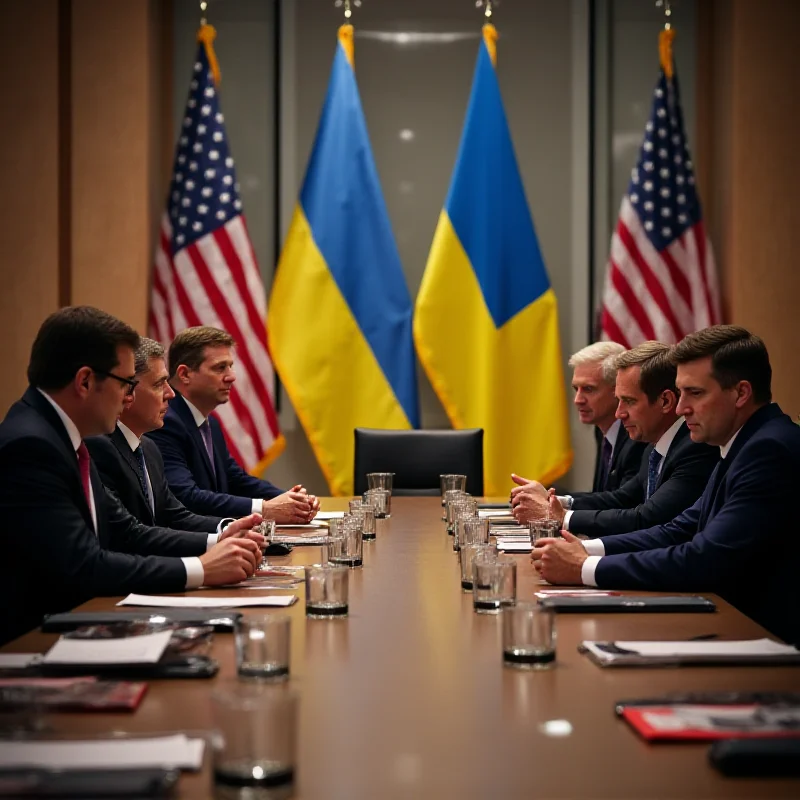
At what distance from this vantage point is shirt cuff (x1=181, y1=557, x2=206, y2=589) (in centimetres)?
296

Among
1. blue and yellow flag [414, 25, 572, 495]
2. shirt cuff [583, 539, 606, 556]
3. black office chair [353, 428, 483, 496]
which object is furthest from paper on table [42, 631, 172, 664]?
blue and yellow flag [414, 25, 572, 495]

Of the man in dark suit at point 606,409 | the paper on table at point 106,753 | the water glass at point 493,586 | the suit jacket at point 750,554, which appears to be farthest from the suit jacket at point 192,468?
the paper on table at point 106,753

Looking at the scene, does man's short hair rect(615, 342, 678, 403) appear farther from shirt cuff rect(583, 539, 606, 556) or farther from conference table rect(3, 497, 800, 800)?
conference table rect(3, 497, 800, 800)

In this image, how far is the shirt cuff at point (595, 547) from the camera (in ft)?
11.3

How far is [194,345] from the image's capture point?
534cm

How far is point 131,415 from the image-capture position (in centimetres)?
411

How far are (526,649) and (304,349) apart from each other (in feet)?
17.4

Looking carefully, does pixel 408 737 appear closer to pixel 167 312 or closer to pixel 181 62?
pixel 167 312

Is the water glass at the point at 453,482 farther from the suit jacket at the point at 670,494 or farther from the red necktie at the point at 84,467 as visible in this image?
the red necktie at the point at 84,467

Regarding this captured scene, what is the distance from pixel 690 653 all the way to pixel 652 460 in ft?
8.35

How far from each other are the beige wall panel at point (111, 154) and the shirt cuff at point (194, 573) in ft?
14.1

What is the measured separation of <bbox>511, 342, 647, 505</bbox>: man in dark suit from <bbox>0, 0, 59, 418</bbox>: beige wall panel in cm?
322

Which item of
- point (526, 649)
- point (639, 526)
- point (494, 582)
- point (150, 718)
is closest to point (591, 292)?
point (639, 526)

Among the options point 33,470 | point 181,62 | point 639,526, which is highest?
point 181,62
